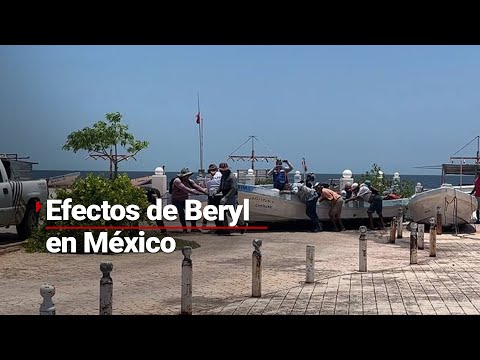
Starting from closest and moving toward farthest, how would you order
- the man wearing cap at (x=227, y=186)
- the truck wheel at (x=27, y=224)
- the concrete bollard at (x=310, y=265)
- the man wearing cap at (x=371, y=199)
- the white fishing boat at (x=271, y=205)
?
the concrete bollard at (x=310, y=265) → the truck wheel at (x=27, y=224) → the man wearing cap at (x=227, y=186) → the white fishing boat at (x=271, y=205) → the man wearing cap at (x=371, y=199)

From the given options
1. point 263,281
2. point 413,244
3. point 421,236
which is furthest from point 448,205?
point 263,281

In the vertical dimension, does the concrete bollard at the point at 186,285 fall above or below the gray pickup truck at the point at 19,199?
below

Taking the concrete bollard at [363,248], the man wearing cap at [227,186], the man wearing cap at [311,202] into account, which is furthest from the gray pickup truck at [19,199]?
the concrete bollard at [363,248]

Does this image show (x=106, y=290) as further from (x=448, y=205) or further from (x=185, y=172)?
(x=448, y=205)

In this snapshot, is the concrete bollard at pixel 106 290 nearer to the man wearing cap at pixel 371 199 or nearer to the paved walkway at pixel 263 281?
the paved walkway at pixel 263 281

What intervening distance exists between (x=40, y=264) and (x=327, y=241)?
7885 millimetres

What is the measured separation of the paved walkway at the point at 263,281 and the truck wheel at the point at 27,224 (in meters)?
1.70

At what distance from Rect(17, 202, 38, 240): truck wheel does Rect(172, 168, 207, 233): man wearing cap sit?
3329 mm

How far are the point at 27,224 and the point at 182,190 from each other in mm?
3706

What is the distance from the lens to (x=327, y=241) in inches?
722

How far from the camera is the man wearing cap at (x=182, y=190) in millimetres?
17344

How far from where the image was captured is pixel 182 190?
17.3m

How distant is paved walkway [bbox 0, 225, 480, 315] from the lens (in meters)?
9.58
